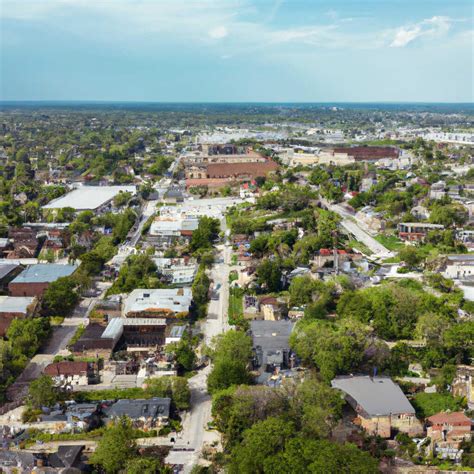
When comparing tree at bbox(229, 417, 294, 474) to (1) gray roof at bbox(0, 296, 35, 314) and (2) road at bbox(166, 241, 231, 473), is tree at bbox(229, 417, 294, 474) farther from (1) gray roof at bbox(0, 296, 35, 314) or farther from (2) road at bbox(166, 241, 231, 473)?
(1) gray roof at bbox(0, 296, 35, 314)

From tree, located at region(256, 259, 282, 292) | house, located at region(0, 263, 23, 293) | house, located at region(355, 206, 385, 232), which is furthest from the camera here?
house, located at region(355, 206, 385, 232)

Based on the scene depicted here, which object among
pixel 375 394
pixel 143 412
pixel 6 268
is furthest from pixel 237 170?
pixel 143 412

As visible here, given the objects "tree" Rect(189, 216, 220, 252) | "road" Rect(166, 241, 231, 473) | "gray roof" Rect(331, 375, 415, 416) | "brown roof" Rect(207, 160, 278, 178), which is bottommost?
"road" Rect(166, 241, 231, 473)

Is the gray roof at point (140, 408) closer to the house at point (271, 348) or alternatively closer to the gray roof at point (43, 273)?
the house at point (271, 348)

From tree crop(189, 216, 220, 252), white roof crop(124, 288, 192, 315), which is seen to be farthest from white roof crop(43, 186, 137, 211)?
white roof crop(124, 288, 192, 315)

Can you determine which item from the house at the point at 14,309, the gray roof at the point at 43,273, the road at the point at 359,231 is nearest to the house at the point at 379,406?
the house at the point at 14,309

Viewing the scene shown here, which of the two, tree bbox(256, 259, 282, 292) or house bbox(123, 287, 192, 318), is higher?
tree bbox(256, 259, 282, 292)

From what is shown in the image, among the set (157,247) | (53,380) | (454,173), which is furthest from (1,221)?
(454,173)

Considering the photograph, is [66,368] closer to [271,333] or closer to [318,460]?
[271,333]
